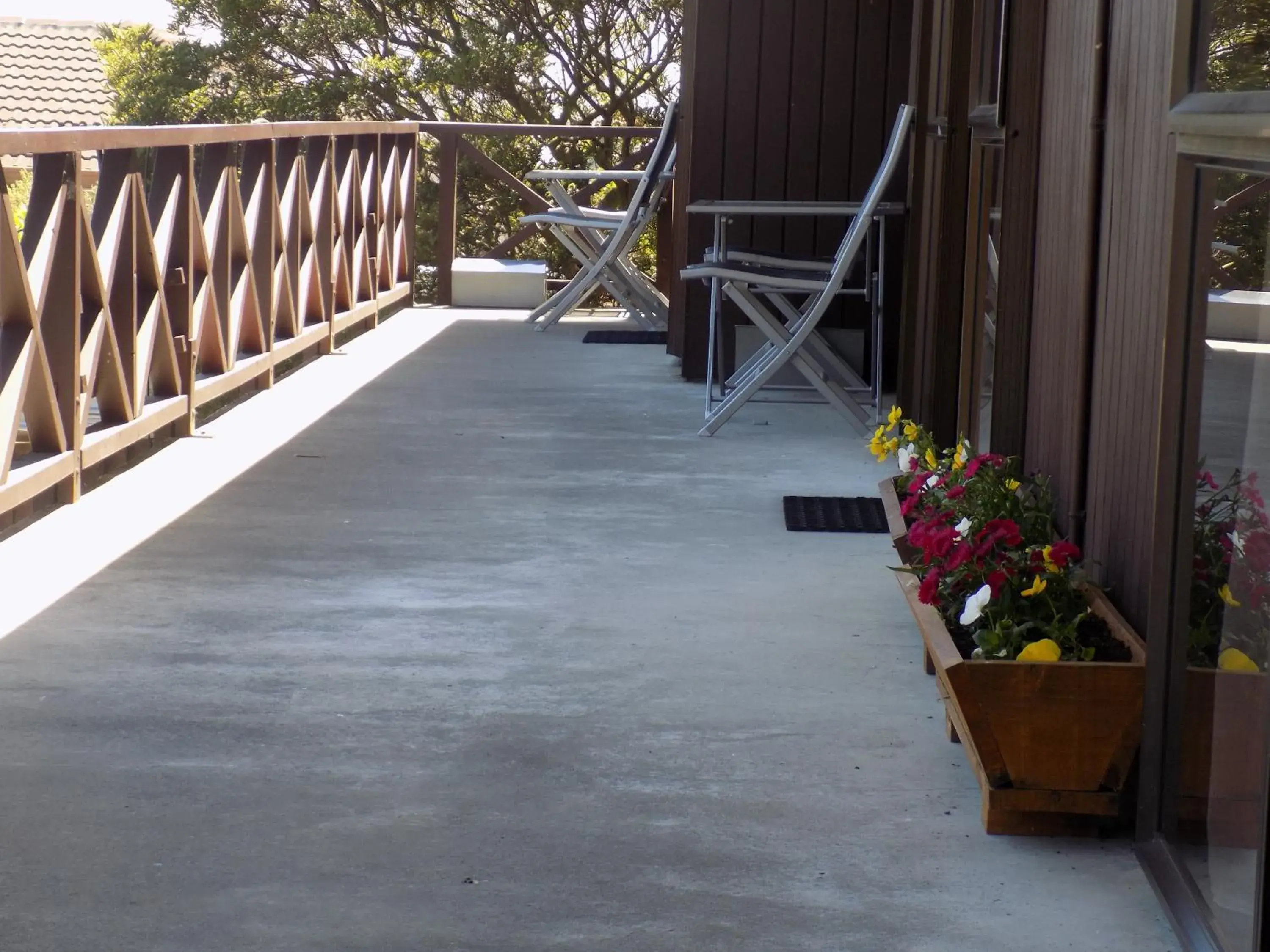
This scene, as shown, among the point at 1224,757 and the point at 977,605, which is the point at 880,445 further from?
the point at 1224,757

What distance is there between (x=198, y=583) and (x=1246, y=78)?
2252 mm

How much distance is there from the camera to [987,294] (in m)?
3.08

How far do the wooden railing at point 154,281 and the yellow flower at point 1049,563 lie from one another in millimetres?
2169

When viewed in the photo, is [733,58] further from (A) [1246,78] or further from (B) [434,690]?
(A) [1246,78]

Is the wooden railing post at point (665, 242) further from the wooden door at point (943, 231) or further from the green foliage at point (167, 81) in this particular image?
the green foliage at point (167, 81)

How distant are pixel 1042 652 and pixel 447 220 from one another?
696 centimetres

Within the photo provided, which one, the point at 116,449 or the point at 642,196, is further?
the point at 642,196

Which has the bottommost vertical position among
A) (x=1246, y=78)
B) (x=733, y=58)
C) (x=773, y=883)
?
(x=773, y=883)

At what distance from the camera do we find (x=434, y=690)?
260cm

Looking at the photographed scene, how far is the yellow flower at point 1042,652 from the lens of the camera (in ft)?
6.73

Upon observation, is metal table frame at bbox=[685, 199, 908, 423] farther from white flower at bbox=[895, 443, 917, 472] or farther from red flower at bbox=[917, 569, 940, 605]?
red flower at bbox=[917, 569, 940, 605]

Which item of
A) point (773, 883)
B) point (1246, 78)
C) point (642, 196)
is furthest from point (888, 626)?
point (642, 196)

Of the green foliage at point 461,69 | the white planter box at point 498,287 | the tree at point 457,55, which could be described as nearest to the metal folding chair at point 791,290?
the white planter box at point 498,287

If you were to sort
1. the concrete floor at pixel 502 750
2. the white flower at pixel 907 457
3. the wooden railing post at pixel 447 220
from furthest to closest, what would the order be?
1. the wooden railing post at pixel 447 220
2. the white flower at pixel 907 457
3. the concrete floor at pixel 502 750
